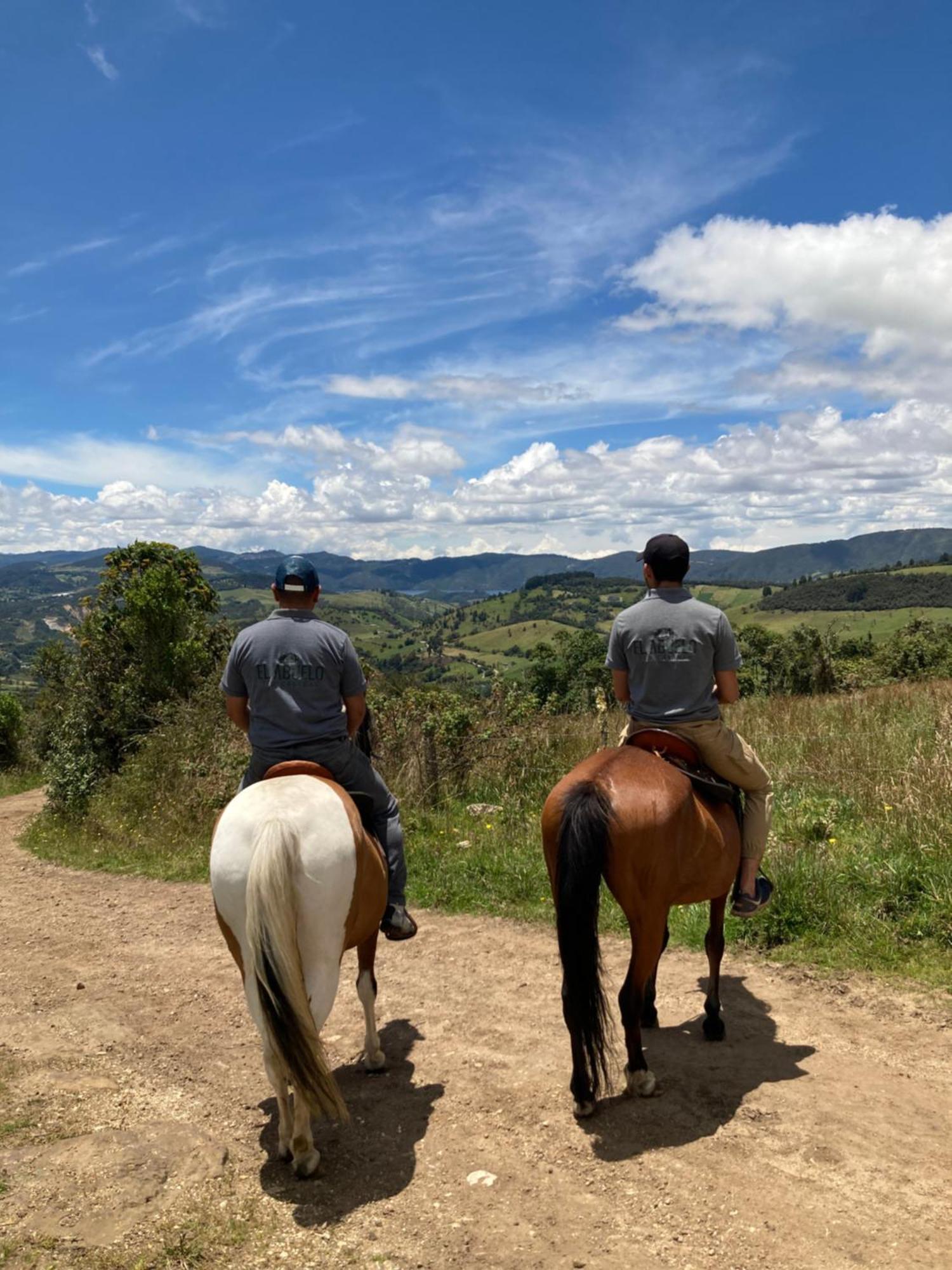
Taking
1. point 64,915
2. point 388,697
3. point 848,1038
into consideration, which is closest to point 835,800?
point 848,1038

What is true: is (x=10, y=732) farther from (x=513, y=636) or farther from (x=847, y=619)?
(x=513, y=636)

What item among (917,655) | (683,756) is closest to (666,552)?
(683,756)

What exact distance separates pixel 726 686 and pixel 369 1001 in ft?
9.69

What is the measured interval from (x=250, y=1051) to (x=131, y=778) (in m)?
8.96

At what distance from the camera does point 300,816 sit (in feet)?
12.5

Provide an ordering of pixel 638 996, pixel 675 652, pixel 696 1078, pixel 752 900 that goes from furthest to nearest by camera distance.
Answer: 1. pixel 752 900
2. pixel 675 652
3. pixel 696 1078
4. pixel 638 996

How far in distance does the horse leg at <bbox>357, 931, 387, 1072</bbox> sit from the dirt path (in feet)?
0.40

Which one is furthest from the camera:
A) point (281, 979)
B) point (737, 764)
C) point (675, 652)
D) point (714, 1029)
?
point (714, 1029)

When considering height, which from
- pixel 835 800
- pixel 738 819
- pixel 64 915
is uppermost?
pixel 738 819

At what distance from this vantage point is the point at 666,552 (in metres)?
4.59

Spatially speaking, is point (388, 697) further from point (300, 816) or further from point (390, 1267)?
point (390, 1267)

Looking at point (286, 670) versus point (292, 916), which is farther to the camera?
point (286, 670)

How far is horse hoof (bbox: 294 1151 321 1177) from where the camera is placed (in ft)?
12.0

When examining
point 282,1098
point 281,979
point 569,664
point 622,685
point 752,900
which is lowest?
point 569,664
